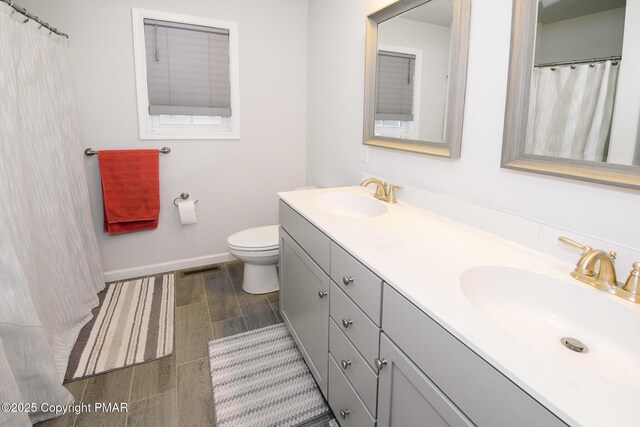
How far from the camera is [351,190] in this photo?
2.12 metres

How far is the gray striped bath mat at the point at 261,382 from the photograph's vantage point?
5.01 feet

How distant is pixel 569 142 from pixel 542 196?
0.61 ft

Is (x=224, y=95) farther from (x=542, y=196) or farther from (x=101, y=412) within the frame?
(x=542, y=196)

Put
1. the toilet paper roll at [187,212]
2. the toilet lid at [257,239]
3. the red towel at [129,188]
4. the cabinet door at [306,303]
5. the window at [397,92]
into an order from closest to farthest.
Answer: the cabinet door at [306,303] → the window at [397,92] → the toilet lid at [257,239] → the red towel at [129,188] → the toilet paper roll at [187,212]

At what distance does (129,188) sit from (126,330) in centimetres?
101

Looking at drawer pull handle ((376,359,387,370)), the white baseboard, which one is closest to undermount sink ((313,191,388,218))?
drawer pull handle ((376,359,387,370))

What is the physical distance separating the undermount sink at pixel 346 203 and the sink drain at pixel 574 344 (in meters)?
1.07

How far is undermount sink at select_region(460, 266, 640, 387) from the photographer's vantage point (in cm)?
83

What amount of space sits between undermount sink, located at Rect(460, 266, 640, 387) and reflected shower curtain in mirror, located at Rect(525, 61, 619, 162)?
0.39m

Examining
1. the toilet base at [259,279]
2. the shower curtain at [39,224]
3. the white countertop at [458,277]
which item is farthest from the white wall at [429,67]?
the shower curtain at [39,224]

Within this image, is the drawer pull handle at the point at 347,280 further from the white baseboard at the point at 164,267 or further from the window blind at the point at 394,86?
the white baseboard at the point at 164,267

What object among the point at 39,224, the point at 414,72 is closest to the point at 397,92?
the point at 414,72

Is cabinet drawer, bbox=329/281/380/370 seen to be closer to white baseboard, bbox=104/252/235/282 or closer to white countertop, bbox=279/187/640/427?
white countertop, bbox=279/187/640/427

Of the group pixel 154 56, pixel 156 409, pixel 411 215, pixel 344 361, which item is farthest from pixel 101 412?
pixel 154 56
